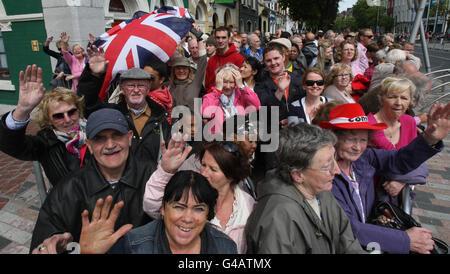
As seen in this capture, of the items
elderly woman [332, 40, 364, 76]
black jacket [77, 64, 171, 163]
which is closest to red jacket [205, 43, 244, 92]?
black jacket [77, 64, 171, 163]

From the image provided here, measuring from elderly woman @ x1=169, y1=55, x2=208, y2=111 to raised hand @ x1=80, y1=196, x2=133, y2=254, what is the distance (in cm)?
240

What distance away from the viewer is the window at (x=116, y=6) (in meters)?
9.41

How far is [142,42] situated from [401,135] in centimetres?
293

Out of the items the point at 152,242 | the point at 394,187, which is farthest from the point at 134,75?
the point at 394,187

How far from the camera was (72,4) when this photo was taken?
24.9 feet

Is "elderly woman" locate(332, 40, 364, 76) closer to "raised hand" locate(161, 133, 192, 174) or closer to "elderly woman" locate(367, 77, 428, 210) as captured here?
"elderly woman" locate(367, 77, 428, 210)

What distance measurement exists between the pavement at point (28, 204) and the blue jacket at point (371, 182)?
5.84 ft

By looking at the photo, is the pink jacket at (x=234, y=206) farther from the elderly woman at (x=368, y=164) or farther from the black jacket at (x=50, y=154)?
the black jacket at (x=50, y=154)

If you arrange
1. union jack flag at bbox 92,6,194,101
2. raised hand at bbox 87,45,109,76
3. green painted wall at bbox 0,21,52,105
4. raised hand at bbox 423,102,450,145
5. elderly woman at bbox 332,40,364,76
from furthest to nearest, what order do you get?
green painted wall at bbox 0,21,52,105 → elderly woman at bbox 332,40,364,76 → union jack flag at bbox 92,6,194,101 → raised hand at bbox 87,45,109,76 → raised hand at bbox 423,102,450,145

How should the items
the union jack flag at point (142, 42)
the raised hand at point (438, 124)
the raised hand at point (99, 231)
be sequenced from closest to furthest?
the raised hand at point (99, 231) → the raised hand at point (438, 124) → the union jack flag at point (142, 42)

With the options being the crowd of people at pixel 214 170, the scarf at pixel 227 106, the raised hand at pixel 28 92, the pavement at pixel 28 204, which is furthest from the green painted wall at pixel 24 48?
the raised hand at pixel 28 92

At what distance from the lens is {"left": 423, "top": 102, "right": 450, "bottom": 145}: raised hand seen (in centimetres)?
212

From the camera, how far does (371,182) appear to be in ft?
7.65
